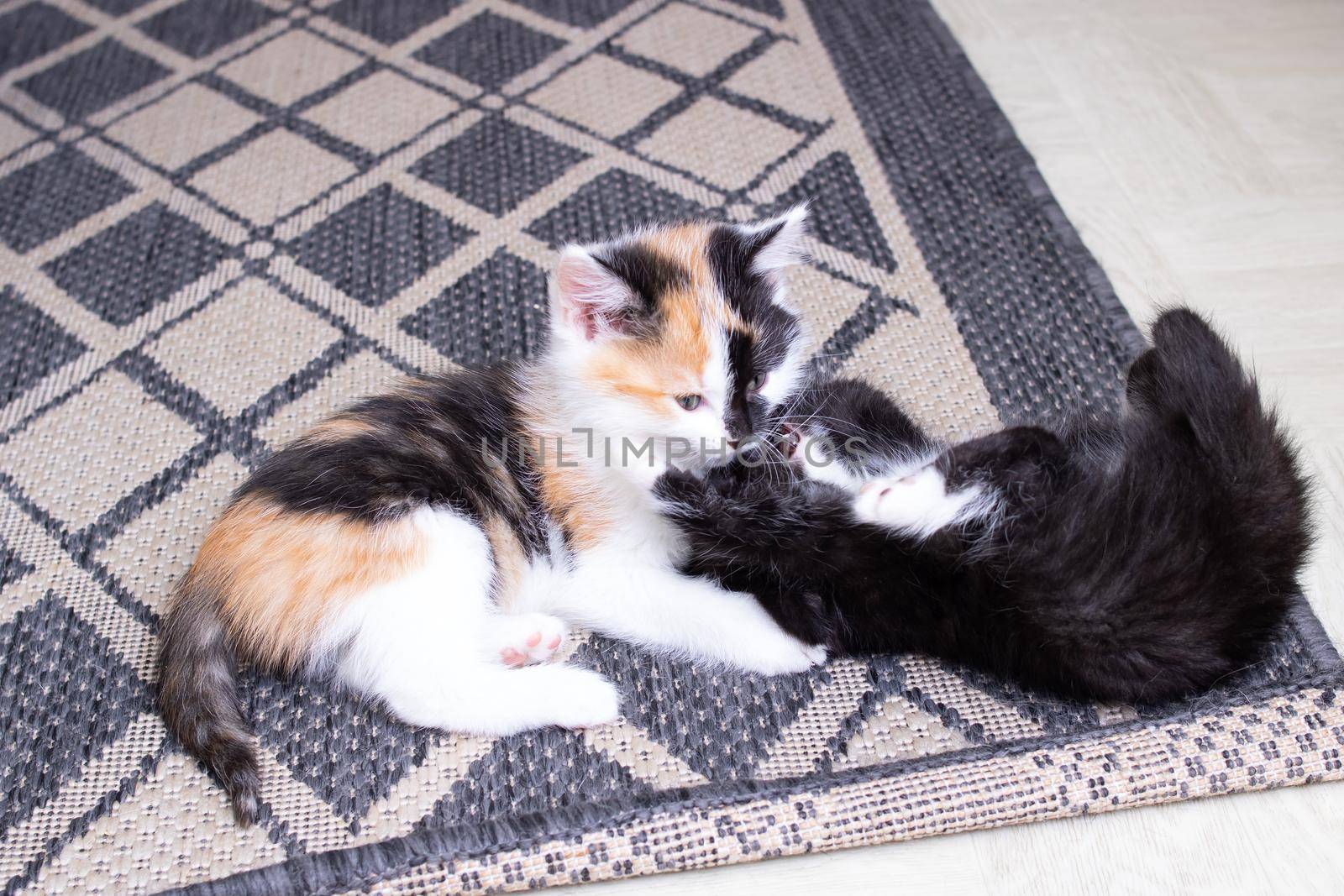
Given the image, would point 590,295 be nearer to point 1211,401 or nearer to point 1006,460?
point 1006,460

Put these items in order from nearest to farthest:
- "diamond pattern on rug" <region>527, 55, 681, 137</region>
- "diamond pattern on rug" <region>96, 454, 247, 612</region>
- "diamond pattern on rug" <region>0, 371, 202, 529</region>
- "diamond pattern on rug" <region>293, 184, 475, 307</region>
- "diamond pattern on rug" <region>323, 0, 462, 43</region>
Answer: "diamond pattern on rug" <region>96, 454, 247, 612</region>, "diamond pattern on rug" <region>0, 371, 202, 529</region>, "diamond pattern on rug" <region>293, 184, 475, 307</region>, "diamond pattern on rug" <region>527, 55, 681, 137</region>, "diamond pattern on rug" <region>323, 0, 462, 43</region>

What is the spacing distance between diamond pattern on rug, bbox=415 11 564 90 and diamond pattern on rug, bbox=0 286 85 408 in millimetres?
896

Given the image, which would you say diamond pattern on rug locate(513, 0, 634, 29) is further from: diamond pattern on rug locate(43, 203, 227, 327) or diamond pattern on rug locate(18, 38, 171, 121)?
diamond pattern on rug locate(43, 203, 227, 327)

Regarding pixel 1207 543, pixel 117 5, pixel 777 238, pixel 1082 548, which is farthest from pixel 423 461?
pixel 117 5

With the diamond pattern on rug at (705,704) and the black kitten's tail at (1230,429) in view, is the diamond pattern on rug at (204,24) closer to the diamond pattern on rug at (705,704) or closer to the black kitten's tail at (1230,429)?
the diamond pattern on rug at (705,704)

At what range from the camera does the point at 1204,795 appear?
1.05 m

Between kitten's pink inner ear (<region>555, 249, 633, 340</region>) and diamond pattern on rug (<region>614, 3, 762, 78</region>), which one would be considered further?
diamond pattern on rug (<region>614, 3, 762, 78</region>)

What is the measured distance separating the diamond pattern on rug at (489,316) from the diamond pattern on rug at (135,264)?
43 cm

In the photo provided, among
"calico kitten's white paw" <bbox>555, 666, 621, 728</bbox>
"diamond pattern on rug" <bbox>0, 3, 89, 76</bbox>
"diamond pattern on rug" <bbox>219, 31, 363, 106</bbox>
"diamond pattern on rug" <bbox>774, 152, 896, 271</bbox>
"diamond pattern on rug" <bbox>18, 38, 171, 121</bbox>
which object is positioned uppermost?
"diamond pattern on rug" <bbox>774, 152, 896, 271</bbox>

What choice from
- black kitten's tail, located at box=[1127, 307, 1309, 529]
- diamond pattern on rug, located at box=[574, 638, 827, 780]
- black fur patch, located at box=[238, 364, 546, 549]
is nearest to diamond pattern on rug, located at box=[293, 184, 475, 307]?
black fur patch, located at box=[238, 364, 546, 549]

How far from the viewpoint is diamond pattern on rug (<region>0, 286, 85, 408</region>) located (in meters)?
1.55

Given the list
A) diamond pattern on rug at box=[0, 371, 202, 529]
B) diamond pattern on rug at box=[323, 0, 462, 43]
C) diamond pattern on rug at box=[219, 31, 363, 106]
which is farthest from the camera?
diamond pattern on rug at box=[323, 0, 462, 43]

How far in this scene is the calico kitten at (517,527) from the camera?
3.50 feet

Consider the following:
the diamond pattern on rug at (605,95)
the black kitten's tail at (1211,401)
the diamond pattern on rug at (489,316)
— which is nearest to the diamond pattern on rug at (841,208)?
the diamond pattern on rug at (605,95)
